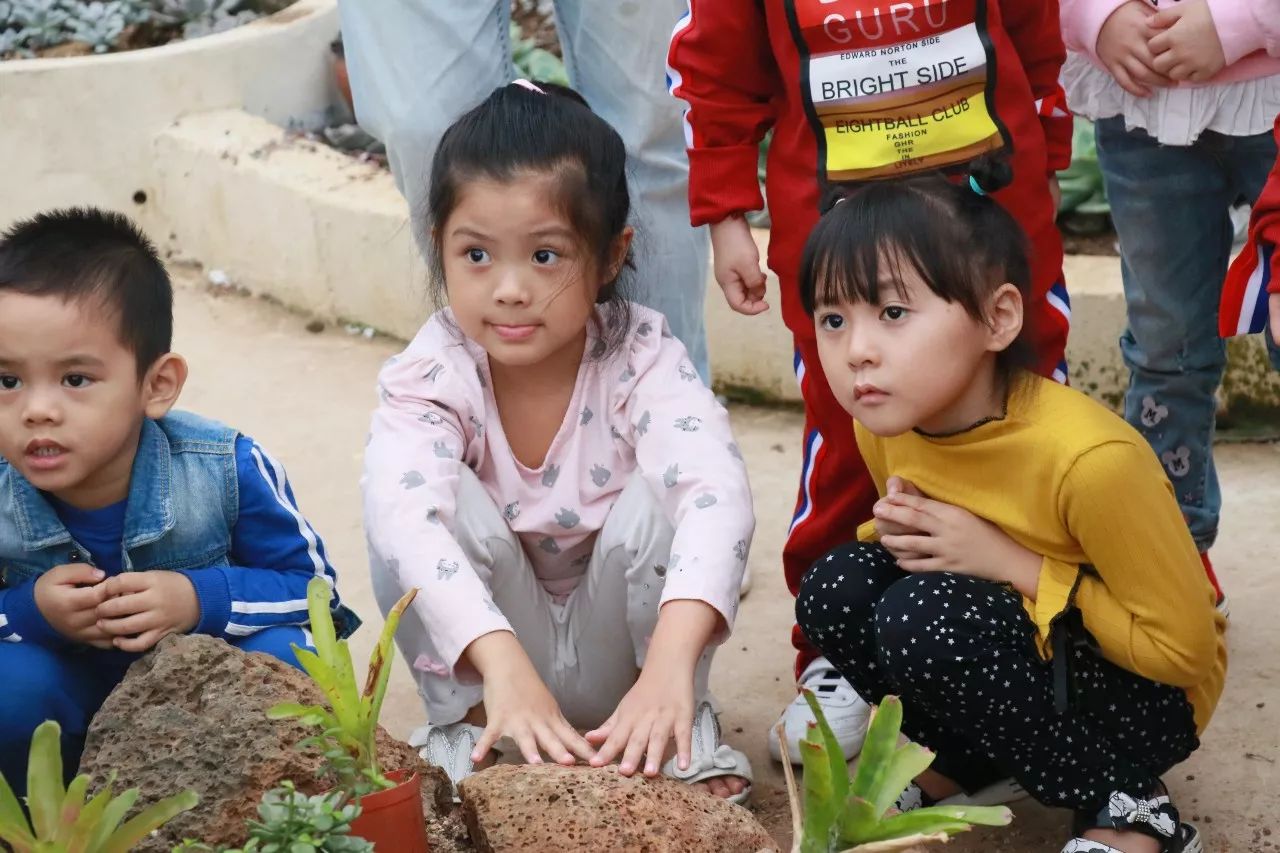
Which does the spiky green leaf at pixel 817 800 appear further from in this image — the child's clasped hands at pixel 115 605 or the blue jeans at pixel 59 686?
the child's clasped hands at pixel 115 605

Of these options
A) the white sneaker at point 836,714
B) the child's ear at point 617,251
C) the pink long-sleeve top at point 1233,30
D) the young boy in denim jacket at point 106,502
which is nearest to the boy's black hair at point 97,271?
the young boy in denim jacket at point 106,502

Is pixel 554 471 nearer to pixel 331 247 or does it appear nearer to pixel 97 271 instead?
pixel 97 271

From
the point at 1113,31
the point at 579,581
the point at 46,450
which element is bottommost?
the point at 579,581

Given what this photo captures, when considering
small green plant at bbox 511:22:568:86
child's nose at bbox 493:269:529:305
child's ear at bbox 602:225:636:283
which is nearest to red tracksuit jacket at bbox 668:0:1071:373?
child's ear at bbox 602:225:636:283

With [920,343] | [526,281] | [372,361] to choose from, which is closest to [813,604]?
[920,343]

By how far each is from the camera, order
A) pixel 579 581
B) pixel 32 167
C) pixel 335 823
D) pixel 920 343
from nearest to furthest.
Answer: pixel 335 823, pixel 920 343, pixel 579 581, pixel 32 167

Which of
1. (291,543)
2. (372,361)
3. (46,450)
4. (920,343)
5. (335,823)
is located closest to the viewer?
(335,823)

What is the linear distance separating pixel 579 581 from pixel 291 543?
1.61 ft

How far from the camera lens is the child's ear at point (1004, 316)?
7.08ft

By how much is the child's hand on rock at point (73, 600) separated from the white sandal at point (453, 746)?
0.52 metres

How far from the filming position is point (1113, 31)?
2.54 m

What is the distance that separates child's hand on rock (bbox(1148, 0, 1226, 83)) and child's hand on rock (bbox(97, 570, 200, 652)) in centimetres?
163

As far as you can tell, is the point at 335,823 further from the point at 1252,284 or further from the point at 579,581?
the point at 1252,284

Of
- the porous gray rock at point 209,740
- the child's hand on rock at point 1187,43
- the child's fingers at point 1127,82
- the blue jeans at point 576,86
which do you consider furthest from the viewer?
the blue jeans at point 576,86
